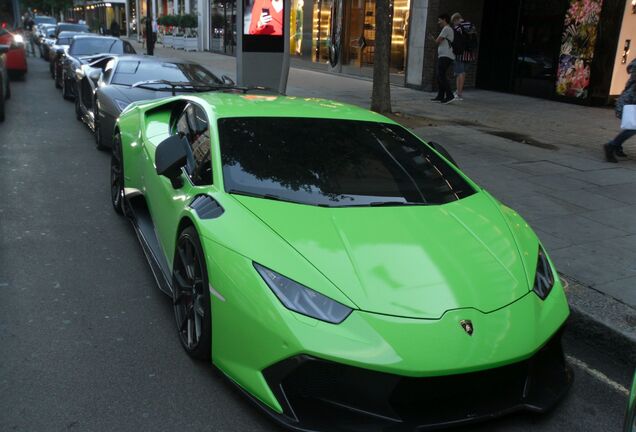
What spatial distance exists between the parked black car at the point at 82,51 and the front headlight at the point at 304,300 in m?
11.1

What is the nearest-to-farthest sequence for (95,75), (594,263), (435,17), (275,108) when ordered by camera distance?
(275,108) < (594,263) < (95,75) < (435,17)

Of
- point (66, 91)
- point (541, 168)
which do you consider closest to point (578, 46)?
point (541, 168)

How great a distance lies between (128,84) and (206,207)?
19.8 feet

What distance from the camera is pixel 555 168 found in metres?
8.20

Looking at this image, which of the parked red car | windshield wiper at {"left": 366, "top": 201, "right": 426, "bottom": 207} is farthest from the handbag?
the parked red car

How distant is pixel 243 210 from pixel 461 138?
756cm

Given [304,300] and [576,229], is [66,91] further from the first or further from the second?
[304,300]

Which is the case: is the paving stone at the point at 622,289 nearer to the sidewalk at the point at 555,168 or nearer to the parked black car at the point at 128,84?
the sidewalk at the point at 555,168

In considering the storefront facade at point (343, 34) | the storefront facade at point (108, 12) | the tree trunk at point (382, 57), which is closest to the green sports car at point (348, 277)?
the tree trunk at point (382, 57)

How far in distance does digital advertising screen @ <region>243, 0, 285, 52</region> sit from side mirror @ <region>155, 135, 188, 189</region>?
9.09 metres

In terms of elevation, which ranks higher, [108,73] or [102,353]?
[108,73]

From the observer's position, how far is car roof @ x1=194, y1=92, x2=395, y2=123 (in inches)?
159

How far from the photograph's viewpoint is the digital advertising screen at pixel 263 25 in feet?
40.5

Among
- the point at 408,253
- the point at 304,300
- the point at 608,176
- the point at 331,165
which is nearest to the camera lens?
the point at 304,300
